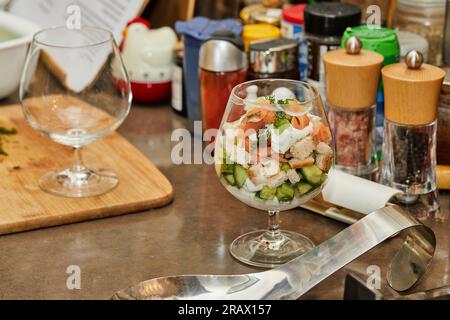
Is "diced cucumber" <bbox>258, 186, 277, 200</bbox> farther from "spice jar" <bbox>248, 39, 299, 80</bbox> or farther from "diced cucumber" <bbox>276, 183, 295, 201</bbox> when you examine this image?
"spice jar" <bbox>248, 39, 299, 80</bbox>

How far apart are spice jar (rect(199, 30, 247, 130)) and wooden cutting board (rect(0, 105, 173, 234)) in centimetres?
13

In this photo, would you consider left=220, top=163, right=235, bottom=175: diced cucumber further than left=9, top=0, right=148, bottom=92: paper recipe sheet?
No

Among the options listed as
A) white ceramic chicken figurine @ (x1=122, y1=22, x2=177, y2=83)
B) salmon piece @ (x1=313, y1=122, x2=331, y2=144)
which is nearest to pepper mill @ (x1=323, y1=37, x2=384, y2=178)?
salmon piece @ (x1=313, y1=122, x2=331, y2=144)

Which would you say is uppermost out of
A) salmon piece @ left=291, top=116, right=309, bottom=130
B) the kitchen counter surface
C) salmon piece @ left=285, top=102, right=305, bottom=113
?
salmon piece @ left=285, top=102, right=305, bottom=113

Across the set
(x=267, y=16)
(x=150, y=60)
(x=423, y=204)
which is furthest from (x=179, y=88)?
(x=423, y=204)

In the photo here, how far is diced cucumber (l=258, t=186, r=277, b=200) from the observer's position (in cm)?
96

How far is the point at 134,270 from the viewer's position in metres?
1.00

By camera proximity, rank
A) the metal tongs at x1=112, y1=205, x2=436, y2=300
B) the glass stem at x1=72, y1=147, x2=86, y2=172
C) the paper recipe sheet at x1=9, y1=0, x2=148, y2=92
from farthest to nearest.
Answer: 1. the paper recipe sheet at x1=9, y1=0, x2=148, y2=92
2. the glass stem at x1=72, y1=147, x2=86, y2=172
3. the metal tongs at x1=112, y1=205, x2=436, y2=300

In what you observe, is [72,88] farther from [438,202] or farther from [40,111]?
[438,202]

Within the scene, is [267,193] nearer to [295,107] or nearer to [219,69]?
[295,107]

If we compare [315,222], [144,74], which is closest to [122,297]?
[315,222]

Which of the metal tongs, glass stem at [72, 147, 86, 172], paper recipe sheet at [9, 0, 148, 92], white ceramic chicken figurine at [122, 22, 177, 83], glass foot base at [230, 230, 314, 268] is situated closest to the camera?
the metal tongs

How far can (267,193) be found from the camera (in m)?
0.96

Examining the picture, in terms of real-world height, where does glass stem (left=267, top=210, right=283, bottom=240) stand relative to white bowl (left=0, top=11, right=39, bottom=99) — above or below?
below
